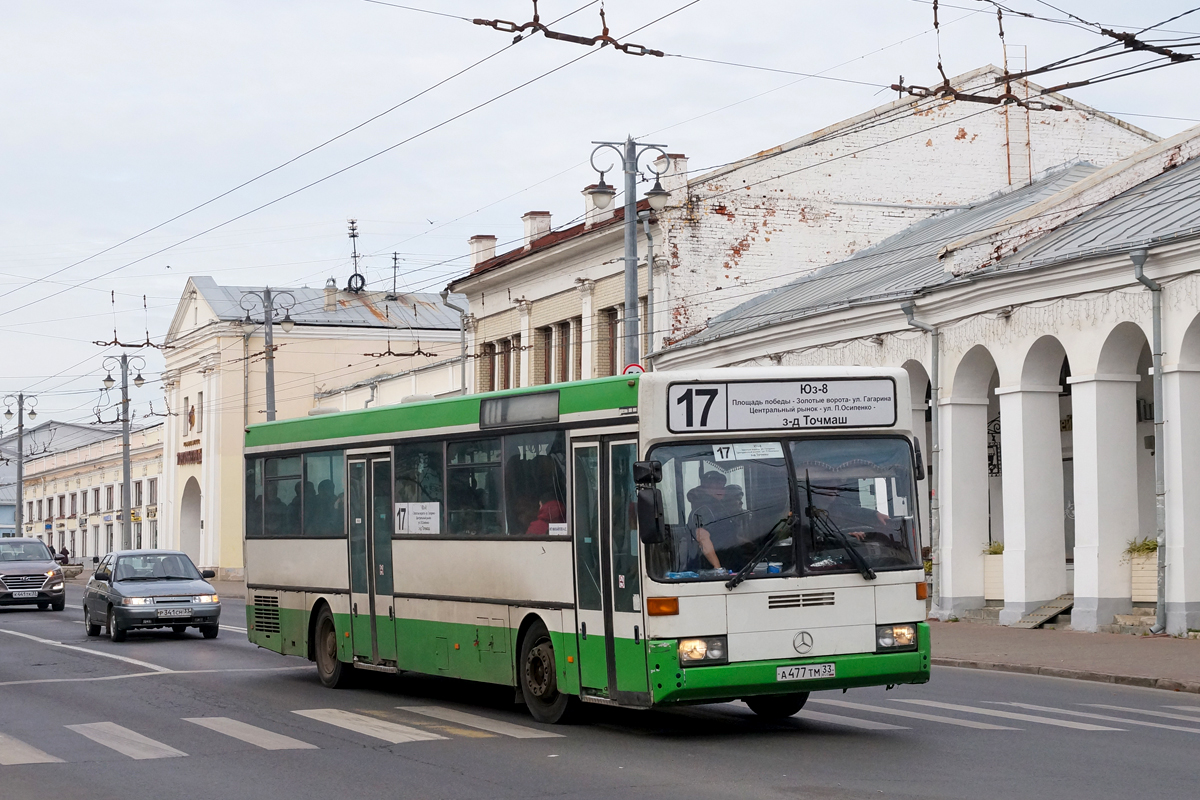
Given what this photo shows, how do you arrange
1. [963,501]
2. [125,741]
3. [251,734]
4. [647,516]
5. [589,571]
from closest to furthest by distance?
[647,516]
[589,571]
[125,741]
[251,734]
[963,501]

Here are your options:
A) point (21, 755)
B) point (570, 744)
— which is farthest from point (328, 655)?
point (570, 744)

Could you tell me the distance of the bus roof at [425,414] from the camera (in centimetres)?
1221

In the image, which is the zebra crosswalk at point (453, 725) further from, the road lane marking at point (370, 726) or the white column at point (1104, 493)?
the white column at point (1104, 493)

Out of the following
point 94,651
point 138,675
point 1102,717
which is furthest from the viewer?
point 94,651

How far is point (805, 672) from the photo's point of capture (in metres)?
11.6

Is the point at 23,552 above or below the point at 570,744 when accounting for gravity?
above

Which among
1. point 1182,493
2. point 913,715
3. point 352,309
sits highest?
point 352,309

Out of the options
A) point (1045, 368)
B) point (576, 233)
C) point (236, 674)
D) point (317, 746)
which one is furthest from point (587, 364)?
point (317, 746)

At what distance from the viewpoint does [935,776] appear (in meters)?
9.96

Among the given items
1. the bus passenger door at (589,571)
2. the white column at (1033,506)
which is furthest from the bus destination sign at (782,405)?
the white column at (1033,506)

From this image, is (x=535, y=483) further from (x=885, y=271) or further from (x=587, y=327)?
(x=587, y=327)

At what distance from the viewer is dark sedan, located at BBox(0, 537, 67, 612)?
36.0 meters

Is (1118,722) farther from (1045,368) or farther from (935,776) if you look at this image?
(1045,368)

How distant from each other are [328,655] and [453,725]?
3.98 m
